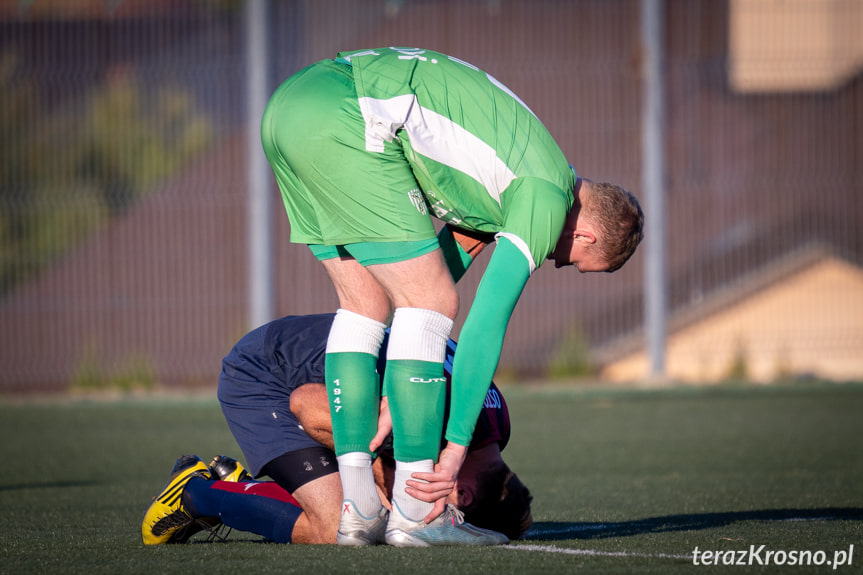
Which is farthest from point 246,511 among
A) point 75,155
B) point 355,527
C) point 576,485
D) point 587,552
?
point 75,155

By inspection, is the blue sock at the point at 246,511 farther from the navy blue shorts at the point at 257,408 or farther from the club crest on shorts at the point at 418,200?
the club crest on shorts at the point at 418,200

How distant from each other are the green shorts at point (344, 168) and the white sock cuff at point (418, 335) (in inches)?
6.4

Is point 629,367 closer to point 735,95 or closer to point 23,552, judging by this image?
point 735,95

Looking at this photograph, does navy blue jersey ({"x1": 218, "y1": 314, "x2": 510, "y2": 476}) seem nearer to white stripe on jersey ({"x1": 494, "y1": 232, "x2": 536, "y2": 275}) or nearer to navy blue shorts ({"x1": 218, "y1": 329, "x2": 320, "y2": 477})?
navy blue shorts ({"x1": 218, "y1": 329, "x2": 320, "y2": 477})

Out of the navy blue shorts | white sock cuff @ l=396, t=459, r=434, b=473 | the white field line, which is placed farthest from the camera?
the navy blue shorts

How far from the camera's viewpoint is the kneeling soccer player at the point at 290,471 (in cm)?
290

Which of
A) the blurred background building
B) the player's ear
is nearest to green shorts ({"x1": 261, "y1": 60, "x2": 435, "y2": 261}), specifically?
the player's ear

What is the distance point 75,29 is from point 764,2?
669 cm

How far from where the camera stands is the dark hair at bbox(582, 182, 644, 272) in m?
2.80

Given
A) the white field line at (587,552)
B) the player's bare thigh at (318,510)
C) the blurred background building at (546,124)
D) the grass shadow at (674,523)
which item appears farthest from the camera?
the blurred background building at (546,124)

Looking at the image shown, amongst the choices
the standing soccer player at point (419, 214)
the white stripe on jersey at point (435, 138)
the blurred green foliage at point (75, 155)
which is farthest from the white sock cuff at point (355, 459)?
the blurred green foliage at point (75, 155)

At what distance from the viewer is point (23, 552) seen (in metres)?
2.67

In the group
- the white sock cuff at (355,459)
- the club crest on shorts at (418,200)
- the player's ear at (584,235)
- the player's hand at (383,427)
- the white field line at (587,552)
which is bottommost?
the white field line at (587,552)

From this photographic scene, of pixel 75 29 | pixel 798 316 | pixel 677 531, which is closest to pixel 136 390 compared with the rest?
pixel 75 29
